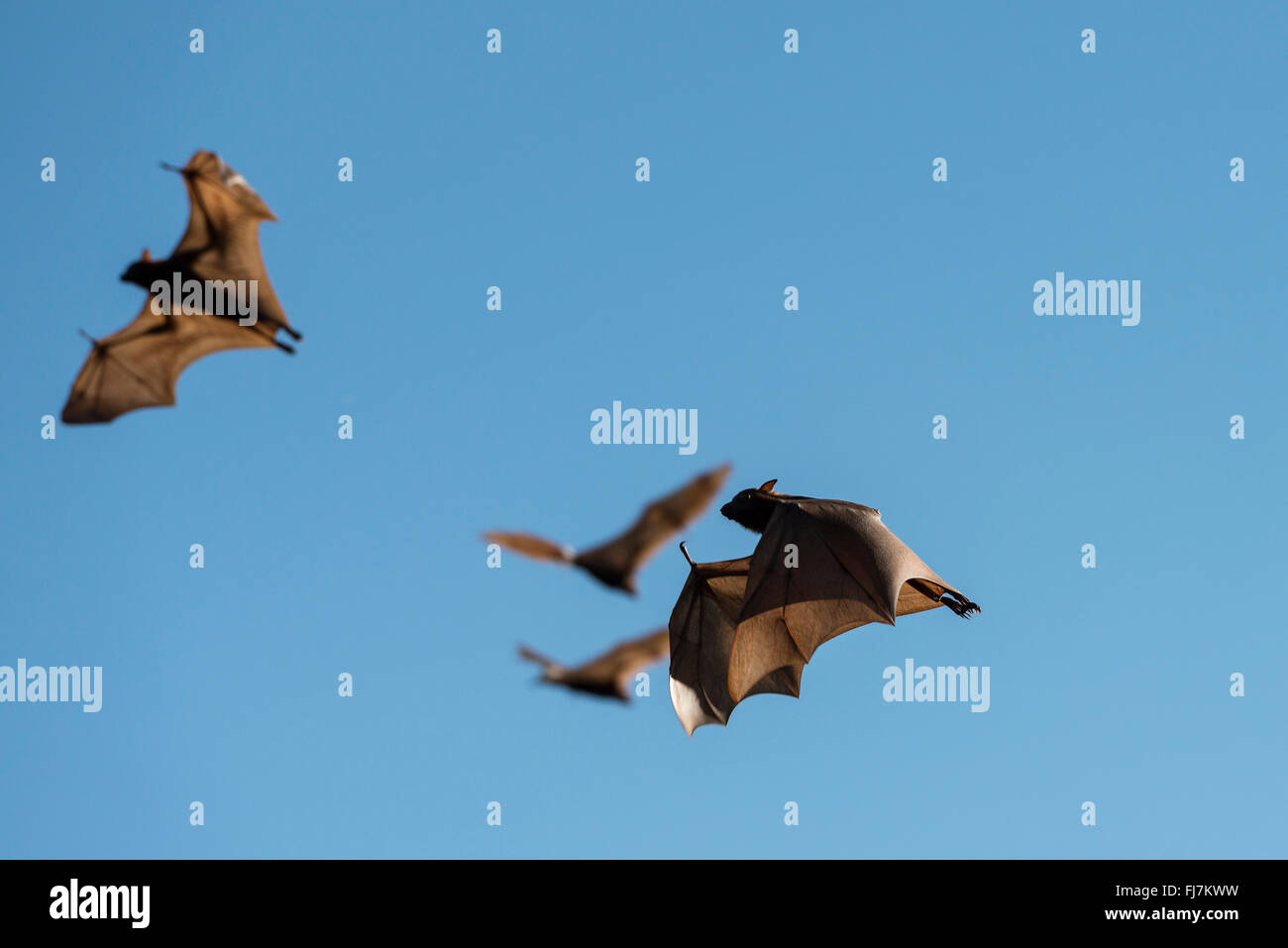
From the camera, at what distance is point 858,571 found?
51.9 feet

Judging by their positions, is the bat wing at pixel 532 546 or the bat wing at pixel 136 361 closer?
the bat wing at pixel 532 546

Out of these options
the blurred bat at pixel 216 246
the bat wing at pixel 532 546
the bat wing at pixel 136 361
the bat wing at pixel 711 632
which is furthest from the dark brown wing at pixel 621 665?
the bat wing at pixel 136 361

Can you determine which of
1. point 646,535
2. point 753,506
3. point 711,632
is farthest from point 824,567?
point 646,535

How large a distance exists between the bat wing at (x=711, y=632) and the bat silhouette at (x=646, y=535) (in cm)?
711

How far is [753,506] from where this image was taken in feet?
52.4

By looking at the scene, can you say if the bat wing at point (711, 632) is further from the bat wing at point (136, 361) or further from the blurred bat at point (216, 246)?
the bat wing at point (136, 361)

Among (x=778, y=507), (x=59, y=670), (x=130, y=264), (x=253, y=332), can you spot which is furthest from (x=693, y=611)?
(x=59, y=670)

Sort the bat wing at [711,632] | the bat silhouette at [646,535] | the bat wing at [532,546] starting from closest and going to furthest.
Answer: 1. the bat wing at [532,546]
2. the bat silhouette at [646,535]
3. the bat wing at [711,632]

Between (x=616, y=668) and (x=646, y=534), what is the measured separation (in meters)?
1.11

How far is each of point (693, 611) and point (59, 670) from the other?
15689 mm

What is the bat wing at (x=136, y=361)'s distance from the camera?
48.9 feet

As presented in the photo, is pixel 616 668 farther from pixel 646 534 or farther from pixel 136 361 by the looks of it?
pixel 136 361

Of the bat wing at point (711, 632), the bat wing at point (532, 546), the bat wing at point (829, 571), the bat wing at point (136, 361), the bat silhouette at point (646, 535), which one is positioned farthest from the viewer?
the bat wing at point (711, 632)

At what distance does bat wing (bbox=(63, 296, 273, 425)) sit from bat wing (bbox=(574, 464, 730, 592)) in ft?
23.8
